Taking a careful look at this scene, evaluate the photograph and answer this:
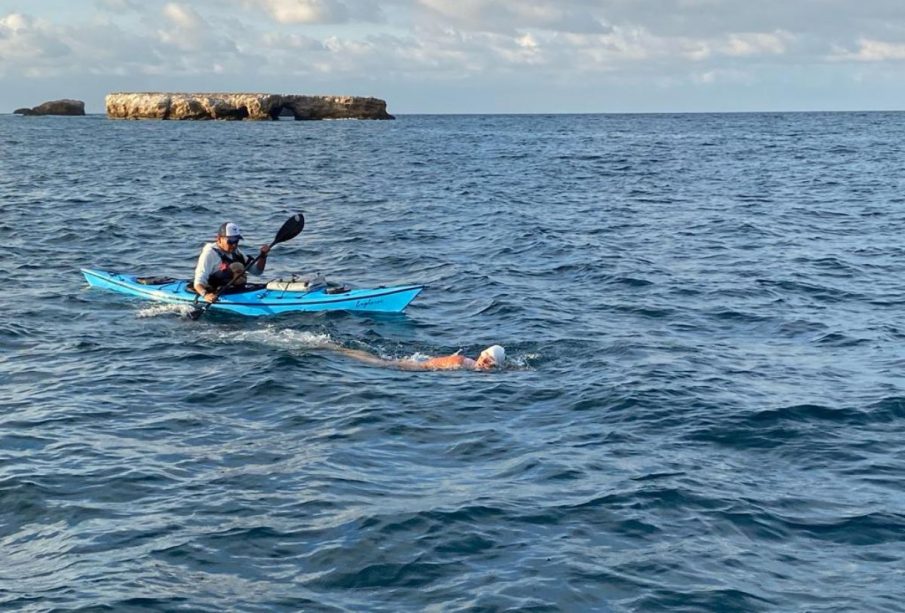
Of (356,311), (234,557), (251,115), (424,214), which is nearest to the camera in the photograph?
(234,557)

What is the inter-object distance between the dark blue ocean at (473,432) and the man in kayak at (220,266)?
57 centimetres

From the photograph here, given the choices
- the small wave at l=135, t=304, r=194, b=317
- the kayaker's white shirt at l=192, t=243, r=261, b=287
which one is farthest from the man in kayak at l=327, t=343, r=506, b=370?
the small wave at l=135, t=304, r=194, b=317

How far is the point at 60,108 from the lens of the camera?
143750 mm

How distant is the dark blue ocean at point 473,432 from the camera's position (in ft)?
22.5

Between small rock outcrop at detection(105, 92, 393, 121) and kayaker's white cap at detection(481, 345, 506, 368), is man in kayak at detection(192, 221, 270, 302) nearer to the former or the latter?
kayaker's white cap at detection(481, 345, 506, 368)

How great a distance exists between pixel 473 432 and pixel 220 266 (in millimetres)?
6644

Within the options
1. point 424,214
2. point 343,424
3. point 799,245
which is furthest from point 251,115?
Answer: point 343,424

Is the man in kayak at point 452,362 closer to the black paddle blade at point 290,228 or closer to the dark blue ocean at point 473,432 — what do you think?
the dark blue ocean at point 473,432

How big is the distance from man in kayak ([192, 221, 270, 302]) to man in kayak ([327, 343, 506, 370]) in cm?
314

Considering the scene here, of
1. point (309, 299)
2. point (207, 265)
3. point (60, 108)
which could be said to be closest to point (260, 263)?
point (207, 265)

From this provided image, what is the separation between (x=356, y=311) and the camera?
15.2 m

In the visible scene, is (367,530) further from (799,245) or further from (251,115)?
(251,115)

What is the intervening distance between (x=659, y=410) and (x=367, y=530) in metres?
4.22

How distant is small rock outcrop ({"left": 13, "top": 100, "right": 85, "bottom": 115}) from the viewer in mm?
143000
